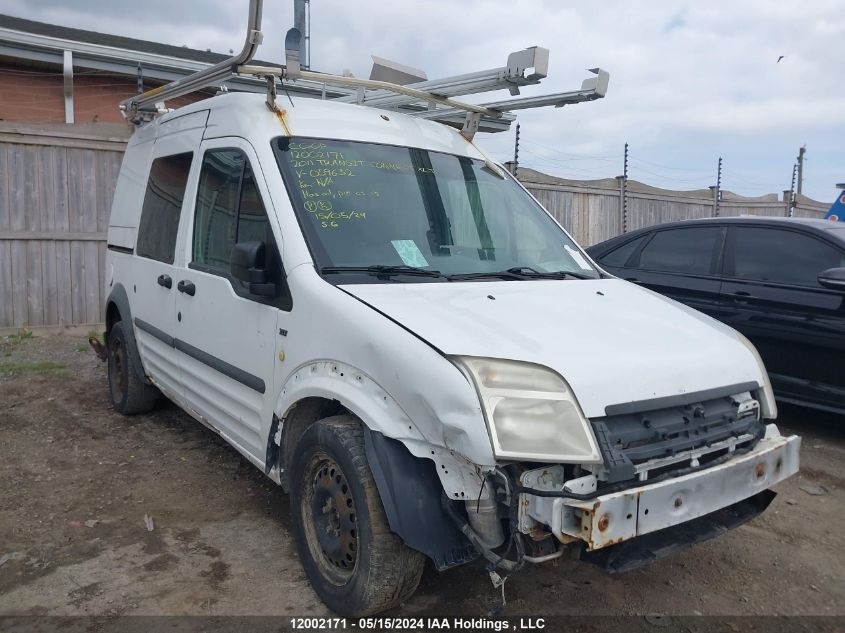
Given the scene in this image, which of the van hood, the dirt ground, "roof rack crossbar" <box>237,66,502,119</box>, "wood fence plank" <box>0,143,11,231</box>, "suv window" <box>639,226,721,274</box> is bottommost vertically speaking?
the dirt ground

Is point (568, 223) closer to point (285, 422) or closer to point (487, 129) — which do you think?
point (487, 129)

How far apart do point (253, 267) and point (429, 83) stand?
1.85 metres

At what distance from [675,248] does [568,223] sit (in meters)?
5.56

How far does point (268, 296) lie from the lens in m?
3.27

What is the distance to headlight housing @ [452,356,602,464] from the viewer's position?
235 cm

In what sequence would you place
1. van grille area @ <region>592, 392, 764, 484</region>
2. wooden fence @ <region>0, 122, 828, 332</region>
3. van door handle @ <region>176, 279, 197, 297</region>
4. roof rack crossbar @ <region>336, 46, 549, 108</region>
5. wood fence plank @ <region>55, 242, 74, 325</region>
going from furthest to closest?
wood fence plank @ <region>55, 242, 74, 325</region> < wooden fence @ <region>0, 122, 828, 332</region> < van door handle @ <region>176, 279, 197, 297</region> < roof rack crossbar @ <region>336, 46, 549, 108</region> < van grille area @ <region>592, 392, 764, 484</region>

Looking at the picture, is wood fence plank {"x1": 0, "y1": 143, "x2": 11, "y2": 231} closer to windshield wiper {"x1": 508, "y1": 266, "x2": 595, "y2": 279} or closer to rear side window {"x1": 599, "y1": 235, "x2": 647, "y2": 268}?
rear side window {"x1": 599, "y1": 235, "x2": 647, "y2": 268}

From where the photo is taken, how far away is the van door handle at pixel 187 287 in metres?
4.03

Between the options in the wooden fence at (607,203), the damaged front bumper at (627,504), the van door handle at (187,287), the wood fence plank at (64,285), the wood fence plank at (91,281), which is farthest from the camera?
the wooden fence at (607,203)

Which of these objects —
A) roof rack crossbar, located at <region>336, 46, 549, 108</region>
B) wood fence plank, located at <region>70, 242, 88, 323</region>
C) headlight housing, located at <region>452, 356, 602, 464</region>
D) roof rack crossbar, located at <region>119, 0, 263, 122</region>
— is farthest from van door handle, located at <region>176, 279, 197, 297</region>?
wood fence plank, located at <region>70, 242, 88, 323</region>

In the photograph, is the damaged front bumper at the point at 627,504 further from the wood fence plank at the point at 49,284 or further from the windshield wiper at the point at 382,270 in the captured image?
the wood fence plank at the point at 49,284

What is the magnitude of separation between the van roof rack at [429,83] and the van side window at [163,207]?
0.48m

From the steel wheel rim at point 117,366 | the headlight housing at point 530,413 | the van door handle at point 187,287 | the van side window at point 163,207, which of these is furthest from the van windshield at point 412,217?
the steel wheel rim at point 117,366

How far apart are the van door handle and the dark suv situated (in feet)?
13.2
